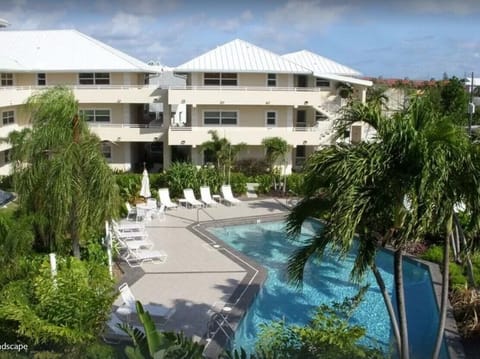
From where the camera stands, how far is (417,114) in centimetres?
705

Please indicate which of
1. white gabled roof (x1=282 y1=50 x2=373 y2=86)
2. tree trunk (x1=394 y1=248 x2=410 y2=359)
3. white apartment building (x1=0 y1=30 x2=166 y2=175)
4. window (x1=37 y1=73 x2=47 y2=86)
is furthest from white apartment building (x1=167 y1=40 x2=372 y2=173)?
tree trunk (x1=394 y1=248 x2=410 y2=359)

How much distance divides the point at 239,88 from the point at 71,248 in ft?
57.9

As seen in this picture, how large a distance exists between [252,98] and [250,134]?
6.40 ft

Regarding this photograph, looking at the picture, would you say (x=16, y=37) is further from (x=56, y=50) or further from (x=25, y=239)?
(x=25, y=239)

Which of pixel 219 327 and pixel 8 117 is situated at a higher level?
pixel 8 117

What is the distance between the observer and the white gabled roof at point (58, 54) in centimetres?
3000

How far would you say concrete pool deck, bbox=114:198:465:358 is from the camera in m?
11.6

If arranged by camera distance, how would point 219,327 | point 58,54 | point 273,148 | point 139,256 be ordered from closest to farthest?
point 219,327 → point 139,256 → point 273,148 → point 58,54

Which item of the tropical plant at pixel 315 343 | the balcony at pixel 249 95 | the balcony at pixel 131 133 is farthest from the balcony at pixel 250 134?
the tropical plant at pixel 315 343

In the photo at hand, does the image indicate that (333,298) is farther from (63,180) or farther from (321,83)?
(321,83)

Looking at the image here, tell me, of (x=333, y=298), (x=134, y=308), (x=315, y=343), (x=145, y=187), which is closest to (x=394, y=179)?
(x=315, y=343)

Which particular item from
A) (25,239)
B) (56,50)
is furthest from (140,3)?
(56,50)

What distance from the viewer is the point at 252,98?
29578mm

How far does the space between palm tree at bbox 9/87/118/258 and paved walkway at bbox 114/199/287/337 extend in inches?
83.8
